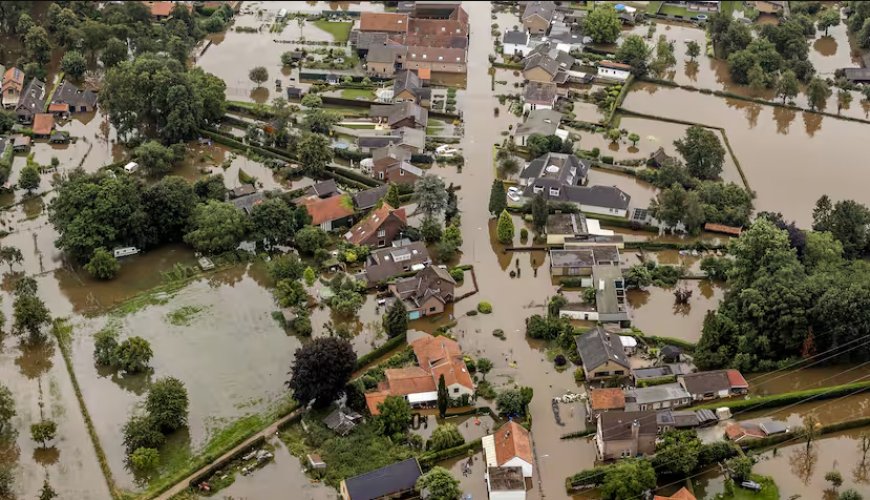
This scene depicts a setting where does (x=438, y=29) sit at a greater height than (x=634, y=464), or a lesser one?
greater

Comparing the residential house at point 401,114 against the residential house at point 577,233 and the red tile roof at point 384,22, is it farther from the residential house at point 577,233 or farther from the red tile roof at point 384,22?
the residential house at point 577,233

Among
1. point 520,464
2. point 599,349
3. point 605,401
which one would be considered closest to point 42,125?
point 599,349

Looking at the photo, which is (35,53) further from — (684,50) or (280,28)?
(684,50)

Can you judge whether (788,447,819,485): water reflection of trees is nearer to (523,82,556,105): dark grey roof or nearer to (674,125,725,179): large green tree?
(674,125,725,179): large green tree

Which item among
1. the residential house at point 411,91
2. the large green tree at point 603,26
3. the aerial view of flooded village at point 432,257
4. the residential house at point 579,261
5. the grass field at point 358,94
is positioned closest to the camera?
the aerial view of flooded village at point 432,257

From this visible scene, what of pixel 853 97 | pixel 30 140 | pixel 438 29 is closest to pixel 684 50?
pixel 853 97

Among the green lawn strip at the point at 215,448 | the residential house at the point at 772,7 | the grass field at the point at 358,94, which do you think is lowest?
the green lawn strip at the point at 215,448

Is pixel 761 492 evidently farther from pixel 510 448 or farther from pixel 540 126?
pixel 540 126

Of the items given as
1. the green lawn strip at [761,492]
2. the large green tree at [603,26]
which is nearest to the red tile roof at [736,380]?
the green lawn strip at [761,492]
